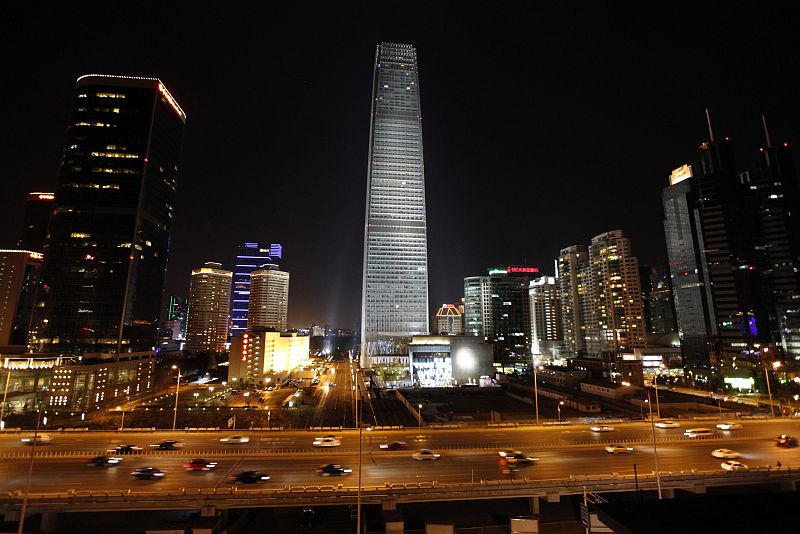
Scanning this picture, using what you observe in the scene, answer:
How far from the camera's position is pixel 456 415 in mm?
66625

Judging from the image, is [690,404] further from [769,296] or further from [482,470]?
[769,296]

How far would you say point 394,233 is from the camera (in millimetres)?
173125

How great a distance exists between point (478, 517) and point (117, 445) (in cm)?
3359

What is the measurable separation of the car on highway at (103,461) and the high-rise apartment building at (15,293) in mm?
148474

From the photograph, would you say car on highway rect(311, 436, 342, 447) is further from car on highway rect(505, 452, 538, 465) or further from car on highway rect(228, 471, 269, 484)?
car on highway rect(505, 452, 538, 465)

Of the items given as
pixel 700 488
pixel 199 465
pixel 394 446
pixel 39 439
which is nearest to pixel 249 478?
pixel 199 465

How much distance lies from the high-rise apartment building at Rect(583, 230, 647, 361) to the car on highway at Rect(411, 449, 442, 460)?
15198 centimetres

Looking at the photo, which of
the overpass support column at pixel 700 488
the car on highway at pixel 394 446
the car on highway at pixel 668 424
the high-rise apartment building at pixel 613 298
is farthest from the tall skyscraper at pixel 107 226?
the high-rise apartment building at pixel 613 298

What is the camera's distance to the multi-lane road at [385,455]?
28875 mm

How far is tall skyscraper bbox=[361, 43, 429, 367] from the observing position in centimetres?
16750

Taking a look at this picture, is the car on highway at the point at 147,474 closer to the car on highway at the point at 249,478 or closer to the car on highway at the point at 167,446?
the car on highway at the point at 249,478

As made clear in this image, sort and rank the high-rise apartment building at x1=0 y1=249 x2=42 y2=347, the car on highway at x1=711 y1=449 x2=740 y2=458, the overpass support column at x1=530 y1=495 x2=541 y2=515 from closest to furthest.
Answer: the overpass support column at x1=530 y1=495 x2=541 y2=515
the car on highway at x1=711 y1=449 x2=740 y2=458
the high-rise apartment building at x1=0 y1=249 x2=42 y2=347

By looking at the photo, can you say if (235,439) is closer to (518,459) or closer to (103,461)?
(103,461)

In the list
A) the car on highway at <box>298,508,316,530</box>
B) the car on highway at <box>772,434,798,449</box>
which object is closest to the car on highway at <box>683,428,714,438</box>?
the car on highway at <box>772,434,798,449</box>
